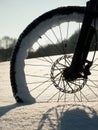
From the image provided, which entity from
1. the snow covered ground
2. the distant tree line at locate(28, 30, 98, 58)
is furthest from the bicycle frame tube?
the snow covered ground

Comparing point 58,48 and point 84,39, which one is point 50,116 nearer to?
point 84,39

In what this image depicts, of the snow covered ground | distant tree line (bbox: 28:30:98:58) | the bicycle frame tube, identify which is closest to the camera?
the snow covered ground

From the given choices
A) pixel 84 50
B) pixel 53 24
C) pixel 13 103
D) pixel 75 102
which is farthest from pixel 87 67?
pixel 13 103

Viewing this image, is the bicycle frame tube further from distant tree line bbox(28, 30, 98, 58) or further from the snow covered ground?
the snow covered ground

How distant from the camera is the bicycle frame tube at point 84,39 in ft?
12.5

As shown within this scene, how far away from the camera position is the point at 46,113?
11.8 feet

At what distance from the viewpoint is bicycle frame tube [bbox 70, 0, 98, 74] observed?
3.82 m

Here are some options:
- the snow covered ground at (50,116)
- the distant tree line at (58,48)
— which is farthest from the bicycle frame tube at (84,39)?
the snow covered ground at (50,116)

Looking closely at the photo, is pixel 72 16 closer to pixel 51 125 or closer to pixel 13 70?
pixel 13 70

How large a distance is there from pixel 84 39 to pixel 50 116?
3.16 ft

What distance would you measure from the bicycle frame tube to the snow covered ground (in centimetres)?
47

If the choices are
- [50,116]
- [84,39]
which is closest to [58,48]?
[84,39]

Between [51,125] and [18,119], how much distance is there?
16.4 inches

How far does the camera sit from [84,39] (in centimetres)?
382
